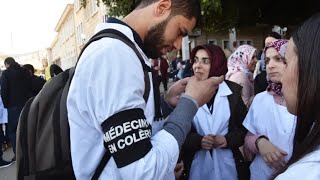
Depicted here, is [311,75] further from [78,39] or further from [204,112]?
[78,39]

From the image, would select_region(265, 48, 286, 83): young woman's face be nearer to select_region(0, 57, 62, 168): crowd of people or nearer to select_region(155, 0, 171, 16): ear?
select_region(155, 0, 171, 16): ear

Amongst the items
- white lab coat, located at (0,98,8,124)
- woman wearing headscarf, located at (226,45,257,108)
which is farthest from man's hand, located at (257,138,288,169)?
white lab coat, located at (0,98,8,124)

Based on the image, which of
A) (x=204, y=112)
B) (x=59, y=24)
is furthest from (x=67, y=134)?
(x=59, y=24)

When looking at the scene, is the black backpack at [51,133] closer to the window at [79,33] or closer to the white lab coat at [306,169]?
the white lab coat at [306,169]

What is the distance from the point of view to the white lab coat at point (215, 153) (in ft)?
8.72

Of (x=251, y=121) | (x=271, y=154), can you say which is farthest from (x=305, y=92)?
(x=251, y=121)

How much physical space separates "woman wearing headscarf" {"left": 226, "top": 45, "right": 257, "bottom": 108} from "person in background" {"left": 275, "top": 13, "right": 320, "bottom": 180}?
3.04 metres

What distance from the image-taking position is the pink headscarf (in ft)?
15.1

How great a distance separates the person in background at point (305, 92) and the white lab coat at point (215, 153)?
150cm

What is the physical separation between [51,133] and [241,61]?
3.69m

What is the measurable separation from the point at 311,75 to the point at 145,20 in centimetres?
66

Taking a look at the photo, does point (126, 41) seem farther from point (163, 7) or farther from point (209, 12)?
point (209, 12)

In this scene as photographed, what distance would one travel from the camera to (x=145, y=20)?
1427 mm

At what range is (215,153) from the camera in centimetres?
267
